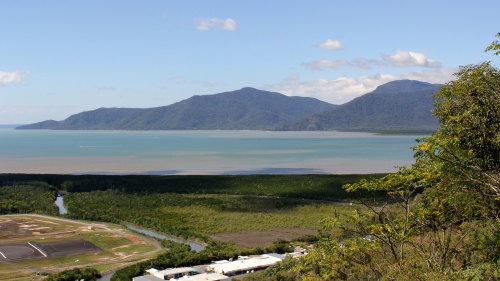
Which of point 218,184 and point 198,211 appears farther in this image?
point 218,184

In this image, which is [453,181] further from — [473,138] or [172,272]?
[172,272]

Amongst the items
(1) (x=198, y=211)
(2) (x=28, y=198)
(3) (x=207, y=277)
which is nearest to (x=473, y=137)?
(3) (x=207, y=277)

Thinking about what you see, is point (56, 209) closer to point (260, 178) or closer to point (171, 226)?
point (171, 226)

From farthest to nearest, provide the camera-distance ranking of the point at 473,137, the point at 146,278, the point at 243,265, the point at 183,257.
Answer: the point at 183,257, the point at 243,265, the point at 146,278, the point at 473,137

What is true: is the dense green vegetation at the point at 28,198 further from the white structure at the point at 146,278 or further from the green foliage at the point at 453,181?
the green foliage at the point at 453,181

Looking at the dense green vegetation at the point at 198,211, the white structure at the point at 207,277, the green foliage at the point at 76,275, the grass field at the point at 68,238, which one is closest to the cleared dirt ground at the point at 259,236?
the dense green vegetation at the point at 198,211

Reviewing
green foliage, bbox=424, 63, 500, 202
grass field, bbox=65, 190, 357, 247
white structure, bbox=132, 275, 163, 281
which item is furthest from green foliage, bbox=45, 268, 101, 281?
green foliage, bbox=424, 63, 500, 202
